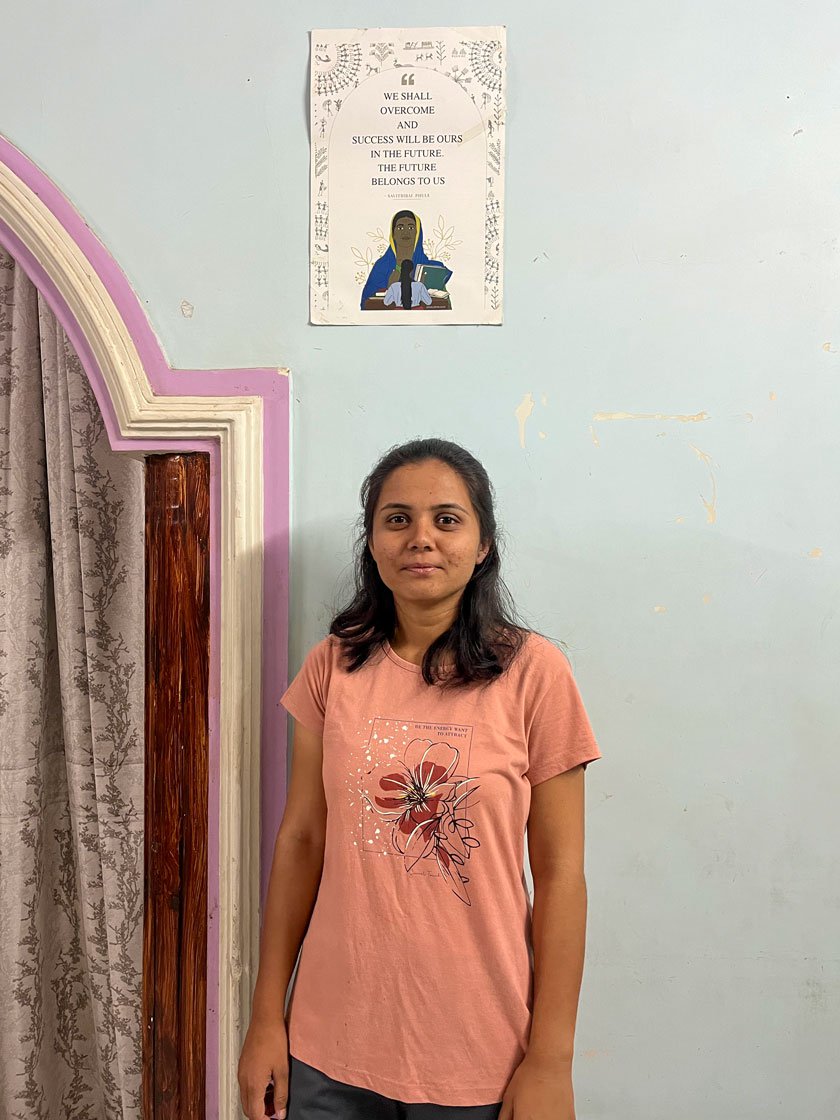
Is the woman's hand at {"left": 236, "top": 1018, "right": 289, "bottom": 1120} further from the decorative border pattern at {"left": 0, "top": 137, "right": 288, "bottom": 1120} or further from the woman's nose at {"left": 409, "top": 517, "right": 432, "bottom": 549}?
the woman's nose at {"left": 409, "top": 517, "right": 432, "bottom": 549}

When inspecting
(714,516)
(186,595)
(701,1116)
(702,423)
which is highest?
(702,423)

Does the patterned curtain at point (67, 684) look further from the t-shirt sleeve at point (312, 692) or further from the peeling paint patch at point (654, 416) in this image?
the peeling paint patch at point (654, 416)

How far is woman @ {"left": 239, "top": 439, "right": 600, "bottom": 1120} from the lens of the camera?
1070 millimetres

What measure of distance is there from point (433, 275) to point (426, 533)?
0.48m

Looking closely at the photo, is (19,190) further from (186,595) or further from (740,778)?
(740,778)

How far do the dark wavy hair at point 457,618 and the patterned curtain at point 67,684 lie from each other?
81 centimetres

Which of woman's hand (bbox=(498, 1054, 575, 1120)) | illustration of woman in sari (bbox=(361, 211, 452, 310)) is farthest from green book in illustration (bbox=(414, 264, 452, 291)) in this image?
woman's hand (bbox=(498, 1054, 575, 1120))

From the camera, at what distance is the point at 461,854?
1.09 m

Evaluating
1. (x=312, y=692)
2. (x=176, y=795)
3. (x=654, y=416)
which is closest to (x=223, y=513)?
(x=312, y=692)

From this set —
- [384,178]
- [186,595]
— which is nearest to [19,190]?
[384,178]

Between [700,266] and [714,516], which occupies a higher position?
[700,266]

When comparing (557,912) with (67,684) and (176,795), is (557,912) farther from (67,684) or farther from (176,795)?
(67,684)

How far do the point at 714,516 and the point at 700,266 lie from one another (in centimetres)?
38

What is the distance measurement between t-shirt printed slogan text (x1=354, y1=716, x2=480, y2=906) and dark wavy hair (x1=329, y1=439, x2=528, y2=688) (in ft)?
0.27
